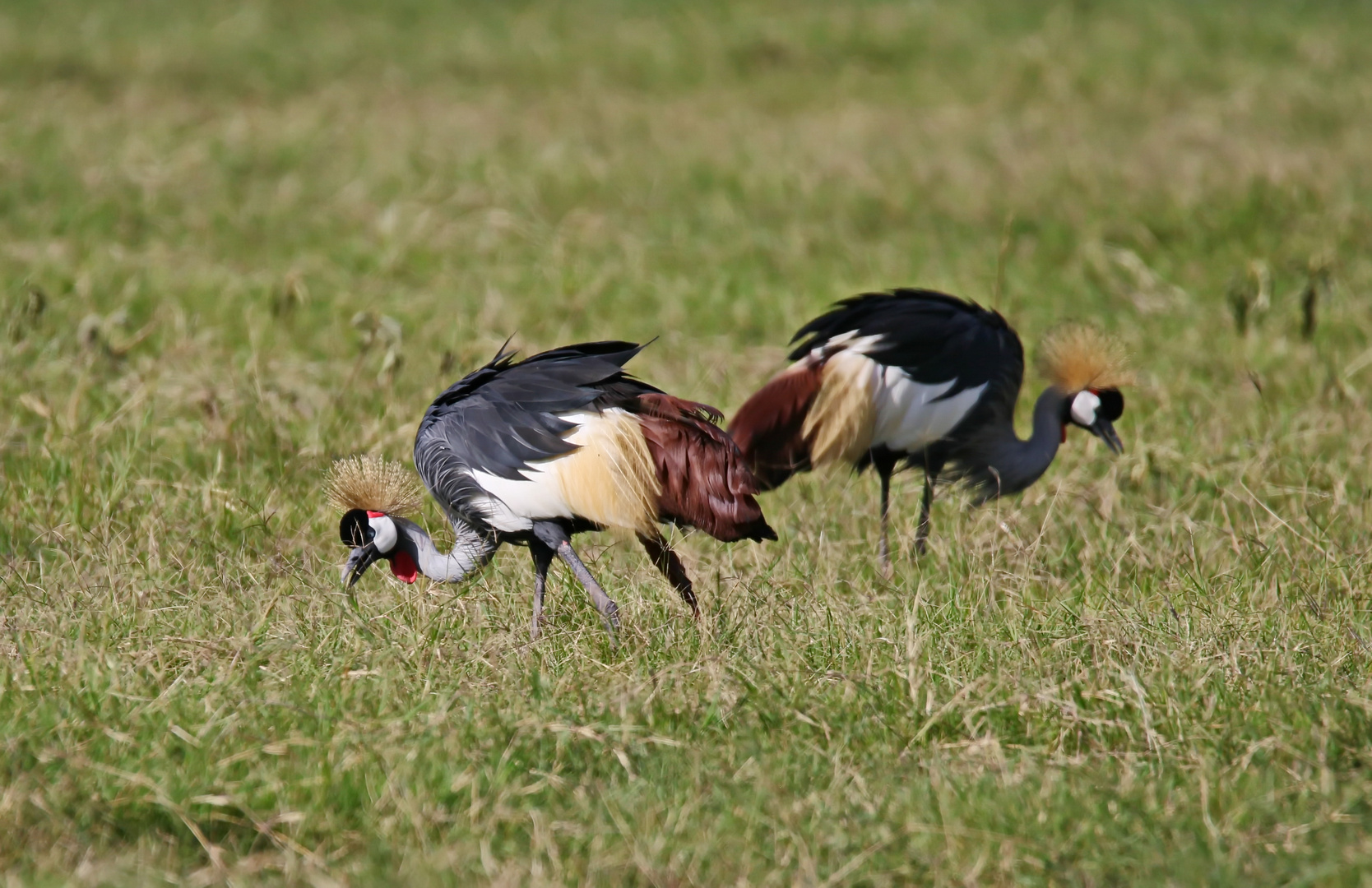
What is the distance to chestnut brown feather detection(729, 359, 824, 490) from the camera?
520 cm

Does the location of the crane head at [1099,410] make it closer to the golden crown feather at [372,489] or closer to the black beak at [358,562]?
the golden crown feather at [372,489]

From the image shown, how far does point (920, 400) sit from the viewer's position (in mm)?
5246

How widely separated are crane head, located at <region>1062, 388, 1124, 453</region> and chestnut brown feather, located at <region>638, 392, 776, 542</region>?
1.81m

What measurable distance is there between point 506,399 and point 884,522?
1563 millimetres

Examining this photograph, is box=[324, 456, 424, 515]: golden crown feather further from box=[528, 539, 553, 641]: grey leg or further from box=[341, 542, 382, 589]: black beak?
box=[528, 539, 553, 641]: grey leg

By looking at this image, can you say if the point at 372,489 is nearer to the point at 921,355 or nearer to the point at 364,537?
the point at 364,537

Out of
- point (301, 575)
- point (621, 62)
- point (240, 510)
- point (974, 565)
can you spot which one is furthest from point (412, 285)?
point (621, 62)

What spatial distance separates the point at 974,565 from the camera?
4508 millimetres

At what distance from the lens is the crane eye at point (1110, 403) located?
17.6 ft

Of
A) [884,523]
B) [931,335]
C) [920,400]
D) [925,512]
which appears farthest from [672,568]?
[931,335]

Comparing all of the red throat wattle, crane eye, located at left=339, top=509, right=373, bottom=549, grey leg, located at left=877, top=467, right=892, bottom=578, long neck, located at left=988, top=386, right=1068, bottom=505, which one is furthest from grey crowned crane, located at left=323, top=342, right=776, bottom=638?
long neck, located at left=988, top=386, right=1068, bottom=505

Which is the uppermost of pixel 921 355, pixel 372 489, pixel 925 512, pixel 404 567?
pixel 921 355

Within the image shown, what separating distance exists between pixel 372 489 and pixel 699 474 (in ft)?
3.34

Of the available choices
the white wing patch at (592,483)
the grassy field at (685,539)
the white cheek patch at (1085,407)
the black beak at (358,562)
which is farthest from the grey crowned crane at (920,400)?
the black beak at (358,562)
